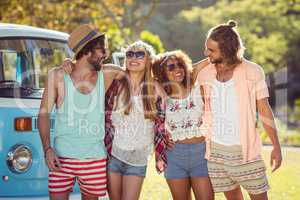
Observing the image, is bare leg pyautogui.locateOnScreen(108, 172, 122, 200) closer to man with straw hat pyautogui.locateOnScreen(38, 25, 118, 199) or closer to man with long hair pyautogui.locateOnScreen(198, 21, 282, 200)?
man with straw hat pyautogui.locateOnScreen(38, 25, 118, 199)

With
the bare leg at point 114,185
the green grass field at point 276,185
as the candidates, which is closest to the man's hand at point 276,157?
the bare leg at point 114,185

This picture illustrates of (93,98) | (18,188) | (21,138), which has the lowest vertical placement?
(18,188)

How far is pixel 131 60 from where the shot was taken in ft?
17.7

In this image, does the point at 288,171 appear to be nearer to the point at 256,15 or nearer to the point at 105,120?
the point at 105,120

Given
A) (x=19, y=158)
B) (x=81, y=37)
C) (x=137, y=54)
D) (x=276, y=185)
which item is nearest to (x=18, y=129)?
(x=19, y=158)

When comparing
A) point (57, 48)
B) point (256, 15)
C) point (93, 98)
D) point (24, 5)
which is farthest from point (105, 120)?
point (256, 15)

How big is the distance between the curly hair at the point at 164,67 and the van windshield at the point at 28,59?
4.66ft

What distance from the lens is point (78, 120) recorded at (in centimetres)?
505

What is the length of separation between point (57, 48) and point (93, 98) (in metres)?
2.21

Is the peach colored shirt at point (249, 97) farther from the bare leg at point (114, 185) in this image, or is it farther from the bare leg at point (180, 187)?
the bare leg at point (114, 185)

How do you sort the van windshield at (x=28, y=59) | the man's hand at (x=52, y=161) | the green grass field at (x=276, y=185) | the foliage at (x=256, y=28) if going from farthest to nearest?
the foliage at (x=256, y=28) → the green grass field at (x=276, y=185) → the van windshield at (x=28, y=59) → the man's hand at (x=52, y=161)

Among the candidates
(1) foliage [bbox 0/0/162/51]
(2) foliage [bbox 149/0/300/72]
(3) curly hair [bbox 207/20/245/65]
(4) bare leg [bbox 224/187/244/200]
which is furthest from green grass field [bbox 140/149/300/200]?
(2) foliage [bbox 149/0/300/72]

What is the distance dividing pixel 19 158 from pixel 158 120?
133 cm

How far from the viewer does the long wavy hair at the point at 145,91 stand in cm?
537
